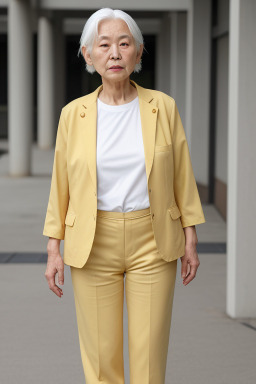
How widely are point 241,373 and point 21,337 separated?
1.49 meters

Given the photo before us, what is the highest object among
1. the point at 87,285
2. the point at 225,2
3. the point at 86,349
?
the point at 225,2

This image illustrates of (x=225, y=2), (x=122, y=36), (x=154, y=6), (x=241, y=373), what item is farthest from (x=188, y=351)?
(x=154, y=6)

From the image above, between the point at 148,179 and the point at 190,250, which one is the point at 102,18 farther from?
the point at 190,250

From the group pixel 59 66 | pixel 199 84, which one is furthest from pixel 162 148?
pixel 59 66

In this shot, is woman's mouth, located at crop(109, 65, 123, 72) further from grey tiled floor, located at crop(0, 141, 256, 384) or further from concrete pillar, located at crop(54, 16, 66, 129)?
concrete pillar, located at crop(54, 16, 66, 129)

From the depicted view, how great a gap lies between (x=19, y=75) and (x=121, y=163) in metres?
13.3

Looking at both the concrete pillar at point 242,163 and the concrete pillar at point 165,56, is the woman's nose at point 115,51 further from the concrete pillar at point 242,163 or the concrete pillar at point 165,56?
the concrete pillar at point 165,56

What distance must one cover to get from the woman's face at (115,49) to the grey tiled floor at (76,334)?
207 cm

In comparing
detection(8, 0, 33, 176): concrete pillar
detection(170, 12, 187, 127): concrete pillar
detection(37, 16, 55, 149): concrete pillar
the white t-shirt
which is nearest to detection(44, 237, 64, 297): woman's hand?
the white t-shirt

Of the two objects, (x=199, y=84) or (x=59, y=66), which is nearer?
(x=199, y=84)

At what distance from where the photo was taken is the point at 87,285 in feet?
9.98

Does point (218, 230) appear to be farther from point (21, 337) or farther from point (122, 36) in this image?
point (122, 36)

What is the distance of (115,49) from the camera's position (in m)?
2.90

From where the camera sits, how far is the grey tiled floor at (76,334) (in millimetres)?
4535
